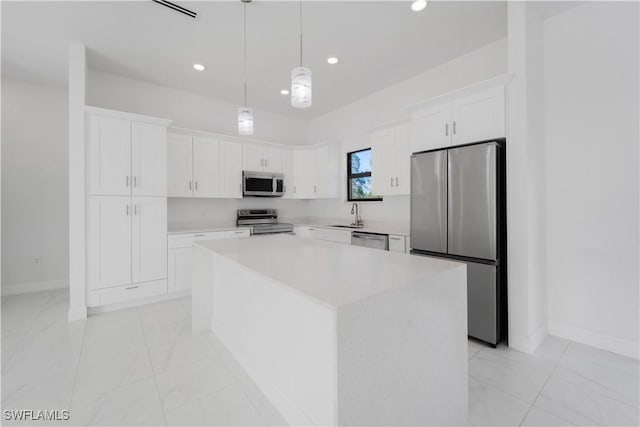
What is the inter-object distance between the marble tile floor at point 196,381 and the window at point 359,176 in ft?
9.20

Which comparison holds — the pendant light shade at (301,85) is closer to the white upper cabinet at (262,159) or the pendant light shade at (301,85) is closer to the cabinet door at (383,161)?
the cabinet door at (383,161)

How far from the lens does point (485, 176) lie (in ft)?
7.77

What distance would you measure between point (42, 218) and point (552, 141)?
6.41 metres

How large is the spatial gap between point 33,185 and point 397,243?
5147mm

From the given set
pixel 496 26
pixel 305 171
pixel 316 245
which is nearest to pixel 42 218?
pixel 305 171

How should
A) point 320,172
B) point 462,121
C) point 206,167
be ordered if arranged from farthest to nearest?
point 320,172 < point 206,167 < point 462,121

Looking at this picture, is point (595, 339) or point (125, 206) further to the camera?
point (125, 206)

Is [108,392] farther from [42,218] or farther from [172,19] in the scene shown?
[42,218]

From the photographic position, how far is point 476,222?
2.44m

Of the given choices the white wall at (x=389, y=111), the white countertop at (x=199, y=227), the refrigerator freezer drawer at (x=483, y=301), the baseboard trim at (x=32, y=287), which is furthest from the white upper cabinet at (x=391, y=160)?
the baseboard trim at (x=32, y=287)

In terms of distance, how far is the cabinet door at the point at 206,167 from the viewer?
411 cm

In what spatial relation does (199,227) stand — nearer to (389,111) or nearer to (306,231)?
(306,231)

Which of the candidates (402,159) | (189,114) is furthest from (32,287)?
(402,159)

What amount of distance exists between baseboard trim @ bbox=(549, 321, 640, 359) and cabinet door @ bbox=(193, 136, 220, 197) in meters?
4.43
